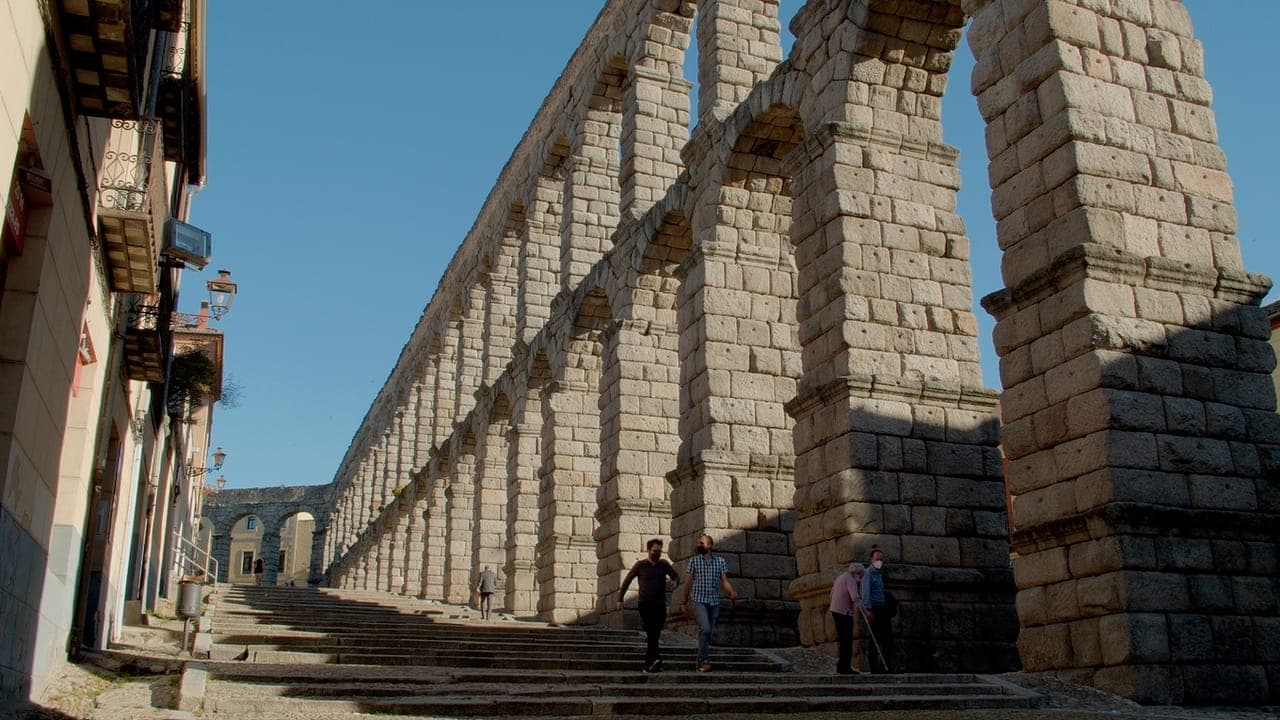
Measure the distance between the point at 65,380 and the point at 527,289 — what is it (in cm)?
1637

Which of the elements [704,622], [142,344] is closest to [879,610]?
[704,622]

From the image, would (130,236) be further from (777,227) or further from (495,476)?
(495,476)

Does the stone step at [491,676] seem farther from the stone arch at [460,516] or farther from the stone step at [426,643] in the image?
the stone arch at [460,516]

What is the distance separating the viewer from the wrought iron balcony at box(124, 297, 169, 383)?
12.2 metres

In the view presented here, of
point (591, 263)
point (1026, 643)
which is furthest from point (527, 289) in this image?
point (1026, 643)

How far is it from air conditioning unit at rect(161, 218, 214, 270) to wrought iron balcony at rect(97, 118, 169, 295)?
89.6 inches

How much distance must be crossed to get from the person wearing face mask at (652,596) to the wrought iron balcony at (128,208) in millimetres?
4814

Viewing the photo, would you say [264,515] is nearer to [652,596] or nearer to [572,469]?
[572,469]

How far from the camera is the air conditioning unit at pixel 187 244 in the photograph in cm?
1295

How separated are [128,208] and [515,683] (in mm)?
4908

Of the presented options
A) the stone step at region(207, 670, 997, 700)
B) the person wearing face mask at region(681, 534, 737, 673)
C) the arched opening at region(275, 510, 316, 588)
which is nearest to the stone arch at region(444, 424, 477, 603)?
the person wearing face mask at region(681, 534, 737, 673)

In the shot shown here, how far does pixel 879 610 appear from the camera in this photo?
32.0ft

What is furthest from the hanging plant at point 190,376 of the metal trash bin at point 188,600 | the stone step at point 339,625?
the metal trash bin at point 188,600

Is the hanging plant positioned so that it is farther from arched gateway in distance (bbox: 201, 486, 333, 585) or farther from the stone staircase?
arched gateway in distance (bbox: 201, 486, 333, 585)
